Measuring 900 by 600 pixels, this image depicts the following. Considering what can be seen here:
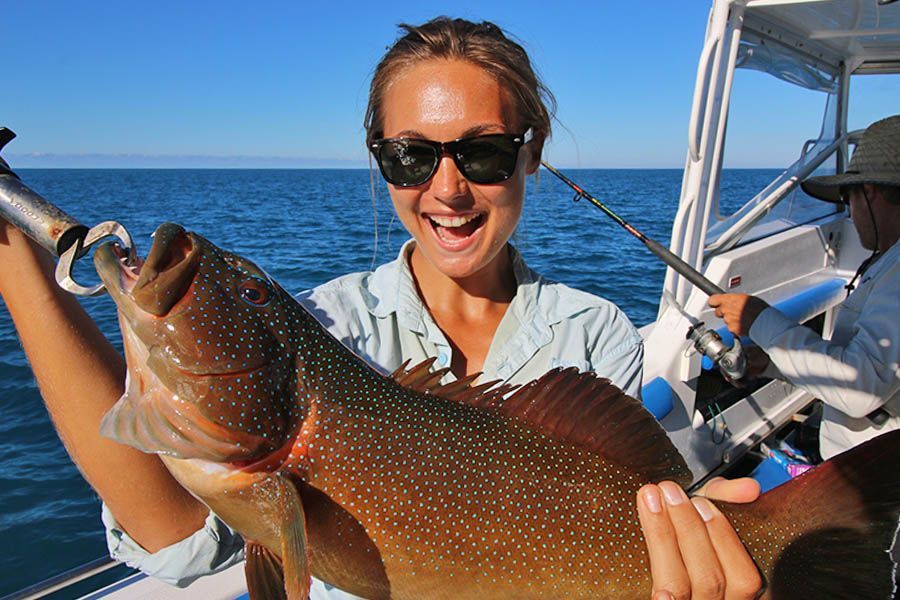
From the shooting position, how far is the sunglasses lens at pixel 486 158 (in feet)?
7.11

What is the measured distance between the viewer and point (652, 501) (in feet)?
5.68

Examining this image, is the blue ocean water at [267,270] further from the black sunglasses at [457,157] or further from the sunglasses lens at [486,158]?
the sunglasses lens at [486,158]

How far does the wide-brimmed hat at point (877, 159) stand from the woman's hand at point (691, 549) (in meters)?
3.06

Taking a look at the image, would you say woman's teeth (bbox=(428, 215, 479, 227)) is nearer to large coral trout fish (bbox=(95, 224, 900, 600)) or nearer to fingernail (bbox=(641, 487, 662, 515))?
large coral trout fish (bbox=(95, 224, 900, 600))

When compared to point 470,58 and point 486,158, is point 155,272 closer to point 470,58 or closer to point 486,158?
point 486,158

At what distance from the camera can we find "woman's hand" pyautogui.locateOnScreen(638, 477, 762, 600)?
1730 mm

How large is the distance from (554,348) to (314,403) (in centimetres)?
101

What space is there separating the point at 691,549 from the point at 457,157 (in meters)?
1.46

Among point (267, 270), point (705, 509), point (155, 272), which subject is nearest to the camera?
point (155, 272)

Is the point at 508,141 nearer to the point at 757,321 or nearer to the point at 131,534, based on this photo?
the point at 131,534

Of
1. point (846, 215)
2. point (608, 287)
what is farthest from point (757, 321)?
point (608, 287)

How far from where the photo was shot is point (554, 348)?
231cm

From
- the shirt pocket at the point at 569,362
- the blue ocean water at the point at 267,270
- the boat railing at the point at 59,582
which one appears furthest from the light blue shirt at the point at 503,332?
the boat railing at the point at 59,582

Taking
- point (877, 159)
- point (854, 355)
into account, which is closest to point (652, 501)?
point (854, 355)
